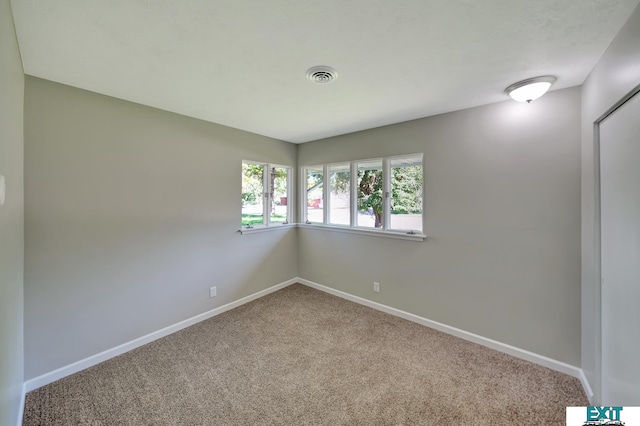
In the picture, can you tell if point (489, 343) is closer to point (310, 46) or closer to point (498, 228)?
point (498, 228)

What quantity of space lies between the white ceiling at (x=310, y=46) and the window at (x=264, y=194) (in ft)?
4.63

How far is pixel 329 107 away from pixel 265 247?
224 centimetres

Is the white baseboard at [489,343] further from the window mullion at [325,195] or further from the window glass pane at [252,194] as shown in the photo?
the window glass pane at [252,194]

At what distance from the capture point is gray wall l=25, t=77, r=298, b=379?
1908 millimetres

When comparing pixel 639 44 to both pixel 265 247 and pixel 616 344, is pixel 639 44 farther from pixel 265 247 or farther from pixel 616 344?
pixel 265 247

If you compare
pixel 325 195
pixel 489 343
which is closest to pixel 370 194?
pixel 325 195

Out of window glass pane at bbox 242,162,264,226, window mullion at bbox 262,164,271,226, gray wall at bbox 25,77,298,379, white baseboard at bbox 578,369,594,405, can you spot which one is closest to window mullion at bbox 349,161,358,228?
window mullion at bbox 262,164,271,226

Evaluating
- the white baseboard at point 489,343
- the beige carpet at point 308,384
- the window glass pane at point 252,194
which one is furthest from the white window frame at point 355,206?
the beige carpet at point 308,384

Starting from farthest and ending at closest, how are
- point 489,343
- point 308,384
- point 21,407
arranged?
point 489,343, point 308,384, point 21,407

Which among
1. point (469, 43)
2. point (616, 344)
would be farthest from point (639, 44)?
point (616, 344)

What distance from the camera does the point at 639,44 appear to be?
3.81 ft

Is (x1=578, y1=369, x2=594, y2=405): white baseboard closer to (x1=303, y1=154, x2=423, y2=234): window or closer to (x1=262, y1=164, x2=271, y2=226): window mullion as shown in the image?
(x1=303, y1=154, x2=423, y2=234): window

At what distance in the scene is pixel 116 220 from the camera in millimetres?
2277

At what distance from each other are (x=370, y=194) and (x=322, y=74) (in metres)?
1.91
